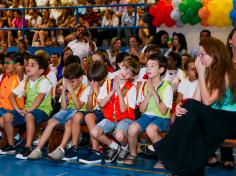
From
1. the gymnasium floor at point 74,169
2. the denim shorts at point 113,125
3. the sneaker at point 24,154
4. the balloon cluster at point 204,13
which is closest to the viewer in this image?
the gymnasium floor at point 74,169

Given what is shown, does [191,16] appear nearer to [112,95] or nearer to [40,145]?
[112,95]

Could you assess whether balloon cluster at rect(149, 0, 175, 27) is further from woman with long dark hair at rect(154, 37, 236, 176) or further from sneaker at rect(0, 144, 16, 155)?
woman with long dark hair at rect(154, 37, 236, 176)

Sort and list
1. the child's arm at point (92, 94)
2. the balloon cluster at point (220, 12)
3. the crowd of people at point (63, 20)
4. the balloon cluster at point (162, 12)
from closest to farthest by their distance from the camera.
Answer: the child's arm at point (92, 94), the balloon cluster at point (220, 12), the balloon cluster at point (162, 12), the crowd of people at point (63, 20)

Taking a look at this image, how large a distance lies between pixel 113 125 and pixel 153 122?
0.59 metres

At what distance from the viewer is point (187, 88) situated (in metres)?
5.92

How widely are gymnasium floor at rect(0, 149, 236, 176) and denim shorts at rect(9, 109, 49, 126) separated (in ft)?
1.95

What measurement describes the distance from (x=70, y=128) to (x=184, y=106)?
7.81 feet

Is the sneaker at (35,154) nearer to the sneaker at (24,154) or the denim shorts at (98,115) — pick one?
the sneaker at (24,154)

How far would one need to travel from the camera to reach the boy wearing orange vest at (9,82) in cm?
649

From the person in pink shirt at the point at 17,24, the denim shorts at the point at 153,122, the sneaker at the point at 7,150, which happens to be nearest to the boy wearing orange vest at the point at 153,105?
the denim shorts at the point at 153,122

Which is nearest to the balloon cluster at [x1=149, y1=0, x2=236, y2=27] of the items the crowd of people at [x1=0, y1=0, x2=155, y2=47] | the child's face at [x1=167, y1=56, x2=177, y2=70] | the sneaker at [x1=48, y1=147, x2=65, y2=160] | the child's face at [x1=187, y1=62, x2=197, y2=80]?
the crowd of people at [x1=0, y1=0, x2=155, y2=47]

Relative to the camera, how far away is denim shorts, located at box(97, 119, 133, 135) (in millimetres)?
5520

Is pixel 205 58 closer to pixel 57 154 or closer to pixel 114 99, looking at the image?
pixel 114 99

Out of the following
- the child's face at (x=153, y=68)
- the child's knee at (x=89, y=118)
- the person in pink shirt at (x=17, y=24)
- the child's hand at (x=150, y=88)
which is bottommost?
the child's knee at (x=89, y=118)
